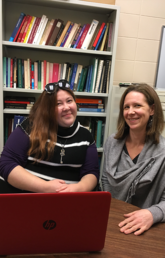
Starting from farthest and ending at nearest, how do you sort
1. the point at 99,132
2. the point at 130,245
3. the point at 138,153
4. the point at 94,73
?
1. the point at 99,132
2. the point at 94,73
3. the point at 138,153
4. the point at 130,245

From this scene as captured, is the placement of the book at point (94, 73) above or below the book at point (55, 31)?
below

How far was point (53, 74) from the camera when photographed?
2271 mm

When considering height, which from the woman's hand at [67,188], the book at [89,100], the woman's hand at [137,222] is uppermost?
the book at [89,100]

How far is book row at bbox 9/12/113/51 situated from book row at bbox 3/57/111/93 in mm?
182

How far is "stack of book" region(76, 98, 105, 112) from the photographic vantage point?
238 cm

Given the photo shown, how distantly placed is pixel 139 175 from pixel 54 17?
1.95m

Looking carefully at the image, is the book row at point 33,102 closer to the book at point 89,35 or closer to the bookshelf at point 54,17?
the bookshelf at point 54,17

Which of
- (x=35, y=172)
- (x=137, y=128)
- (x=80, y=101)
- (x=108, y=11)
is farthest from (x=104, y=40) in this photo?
(x=35, y=172)

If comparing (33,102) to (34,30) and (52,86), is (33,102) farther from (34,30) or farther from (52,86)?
(52,86)

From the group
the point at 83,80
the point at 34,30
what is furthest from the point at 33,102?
the point at 34,30

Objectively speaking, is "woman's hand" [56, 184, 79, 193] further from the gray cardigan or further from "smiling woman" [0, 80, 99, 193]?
the gray cardigan

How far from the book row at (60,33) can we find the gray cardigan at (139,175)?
49.7 inches

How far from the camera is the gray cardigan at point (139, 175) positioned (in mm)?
1250

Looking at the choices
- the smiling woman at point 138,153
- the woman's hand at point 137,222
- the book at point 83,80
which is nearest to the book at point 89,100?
the book at point 83,80
